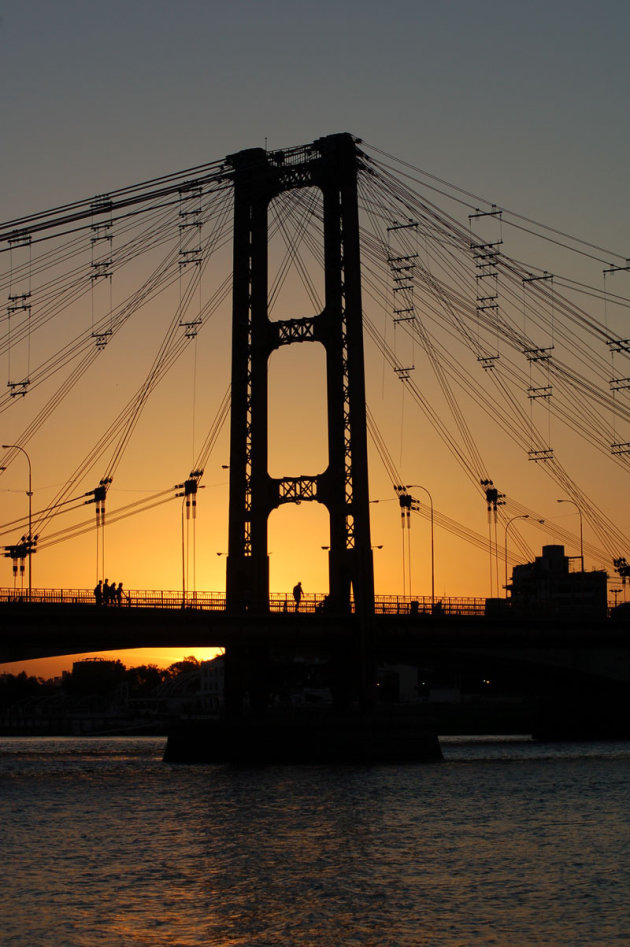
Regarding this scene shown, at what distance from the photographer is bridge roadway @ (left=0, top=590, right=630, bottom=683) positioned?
7375cm

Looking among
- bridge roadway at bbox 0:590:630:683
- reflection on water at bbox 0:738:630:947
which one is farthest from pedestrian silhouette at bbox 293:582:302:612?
reflection on water at bbox 0:738:630:947

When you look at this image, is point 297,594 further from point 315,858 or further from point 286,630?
point 315,858

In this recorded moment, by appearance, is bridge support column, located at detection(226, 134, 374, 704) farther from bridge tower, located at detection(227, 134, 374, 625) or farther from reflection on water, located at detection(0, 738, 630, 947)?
reflection on water, located at detection(0, 738, 630, 947)

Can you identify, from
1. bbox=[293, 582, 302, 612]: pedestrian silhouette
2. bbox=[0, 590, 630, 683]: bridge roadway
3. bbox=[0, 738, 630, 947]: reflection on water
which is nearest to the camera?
Answer: bbox=[0, 738, 630, 947]: reflection on water

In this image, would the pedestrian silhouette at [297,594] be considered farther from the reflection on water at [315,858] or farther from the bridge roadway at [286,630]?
the reflection on water at [315,858]

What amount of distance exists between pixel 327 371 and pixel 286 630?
1592 centimetres

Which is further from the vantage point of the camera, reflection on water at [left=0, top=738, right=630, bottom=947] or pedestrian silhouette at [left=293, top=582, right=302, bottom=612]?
pedestrian silhouette at [left=293, top=582, right=302, bottom=612]

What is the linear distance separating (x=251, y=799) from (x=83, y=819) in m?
7.63

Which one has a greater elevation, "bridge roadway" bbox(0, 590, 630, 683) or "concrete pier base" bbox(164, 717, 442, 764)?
"bridge roadway" bbox(0, 590, 630, 683)

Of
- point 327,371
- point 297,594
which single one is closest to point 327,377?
point 327,371

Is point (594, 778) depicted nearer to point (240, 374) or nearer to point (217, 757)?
point (217, 757)

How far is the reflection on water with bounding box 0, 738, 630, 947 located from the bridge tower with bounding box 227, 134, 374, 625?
44.4ft

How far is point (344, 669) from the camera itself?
87.8 meters

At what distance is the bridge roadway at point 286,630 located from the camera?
7375cm
